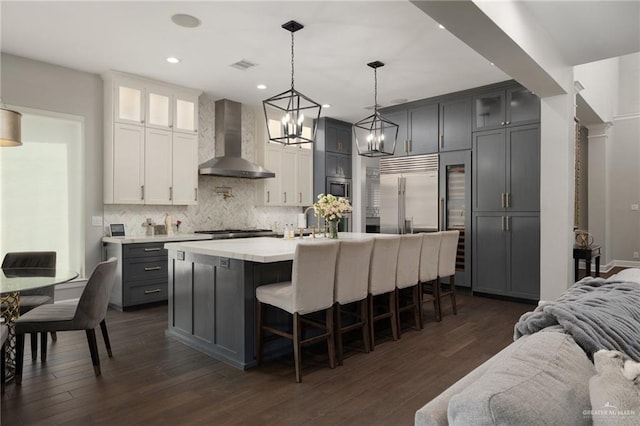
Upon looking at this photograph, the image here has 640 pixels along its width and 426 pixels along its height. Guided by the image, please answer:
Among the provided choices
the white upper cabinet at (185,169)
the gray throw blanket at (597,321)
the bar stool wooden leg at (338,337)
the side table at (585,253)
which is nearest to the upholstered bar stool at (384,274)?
the bar stool wooden leg at (338,337)

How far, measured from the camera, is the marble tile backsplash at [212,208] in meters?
5.35

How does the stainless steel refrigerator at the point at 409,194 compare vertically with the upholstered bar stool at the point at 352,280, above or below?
above

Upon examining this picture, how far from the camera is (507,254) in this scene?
17.2 feet

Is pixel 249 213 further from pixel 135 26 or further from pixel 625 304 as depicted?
pixel 625 304

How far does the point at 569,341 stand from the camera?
44.9 inches

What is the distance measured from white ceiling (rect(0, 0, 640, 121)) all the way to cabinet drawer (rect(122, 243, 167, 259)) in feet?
6.89

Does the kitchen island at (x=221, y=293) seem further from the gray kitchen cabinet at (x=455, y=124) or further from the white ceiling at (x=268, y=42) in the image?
the gray kitchen cabinet at (x=455, y=124)

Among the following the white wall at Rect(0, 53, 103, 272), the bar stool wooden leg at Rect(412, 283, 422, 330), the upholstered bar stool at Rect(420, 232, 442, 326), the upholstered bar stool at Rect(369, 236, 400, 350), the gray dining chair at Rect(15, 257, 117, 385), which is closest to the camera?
the gray dining chair at Rect(15, 257, 117, 385)

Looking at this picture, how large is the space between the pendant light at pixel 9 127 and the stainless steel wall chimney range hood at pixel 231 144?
3164 mm

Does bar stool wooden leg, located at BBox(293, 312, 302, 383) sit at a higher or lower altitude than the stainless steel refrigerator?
lower

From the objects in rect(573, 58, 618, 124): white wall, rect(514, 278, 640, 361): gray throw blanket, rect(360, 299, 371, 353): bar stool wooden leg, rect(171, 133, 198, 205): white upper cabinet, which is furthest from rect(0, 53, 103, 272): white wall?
rect(573, 58, 618, 124): white wall

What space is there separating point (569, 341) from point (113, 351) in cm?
334

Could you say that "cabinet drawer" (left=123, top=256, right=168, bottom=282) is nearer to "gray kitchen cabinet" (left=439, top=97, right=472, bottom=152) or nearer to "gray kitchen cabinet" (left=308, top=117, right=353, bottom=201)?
"gray kitchen cabinet" (left=308, top=117, right=353, bottom=201)

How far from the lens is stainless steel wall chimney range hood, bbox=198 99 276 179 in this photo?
5.84 metres
